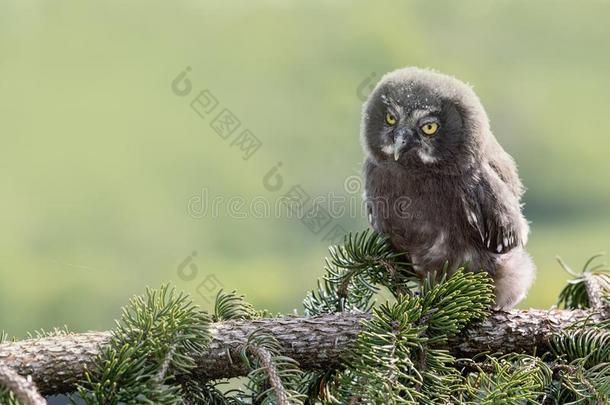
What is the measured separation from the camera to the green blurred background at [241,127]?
5184 mm

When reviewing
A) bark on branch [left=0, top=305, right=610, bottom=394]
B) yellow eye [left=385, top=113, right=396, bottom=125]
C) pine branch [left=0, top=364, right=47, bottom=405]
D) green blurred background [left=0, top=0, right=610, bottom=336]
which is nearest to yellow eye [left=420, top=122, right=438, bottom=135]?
yellow eye [left=385, top=113, right=396, bottom=125]

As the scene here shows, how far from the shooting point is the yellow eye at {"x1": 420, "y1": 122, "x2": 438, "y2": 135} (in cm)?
250

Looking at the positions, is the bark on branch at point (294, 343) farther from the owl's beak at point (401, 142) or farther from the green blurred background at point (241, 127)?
the green blurred background at point (241, 127)

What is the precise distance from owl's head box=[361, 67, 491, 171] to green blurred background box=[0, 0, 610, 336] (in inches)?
38.0

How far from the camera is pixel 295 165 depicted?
5.70m

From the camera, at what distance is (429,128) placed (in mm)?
2512

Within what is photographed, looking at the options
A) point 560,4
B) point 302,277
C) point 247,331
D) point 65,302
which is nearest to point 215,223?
point 302,277

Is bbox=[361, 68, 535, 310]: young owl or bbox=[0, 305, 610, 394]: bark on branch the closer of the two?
bbox=[0, 305, 610, 394]: bark on branch

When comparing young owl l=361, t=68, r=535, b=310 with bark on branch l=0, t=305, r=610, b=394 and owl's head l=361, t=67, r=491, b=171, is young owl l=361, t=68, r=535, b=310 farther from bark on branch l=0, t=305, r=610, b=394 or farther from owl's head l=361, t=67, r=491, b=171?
bark on branch l=0, t=305, r=610, b=394

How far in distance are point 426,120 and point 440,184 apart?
0.78ft

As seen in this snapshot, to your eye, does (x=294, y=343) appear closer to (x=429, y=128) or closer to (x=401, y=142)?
(x=401, y=142)

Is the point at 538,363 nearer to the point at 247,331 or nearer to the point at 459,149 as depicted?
the point at 247,331

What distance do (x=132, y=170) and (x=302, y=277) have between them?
1.68 metres

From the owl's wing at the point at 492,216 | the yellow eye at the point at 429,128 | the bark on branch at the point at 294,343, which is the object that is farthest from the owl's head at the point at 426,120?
the bark on branch at the point at 294,343
